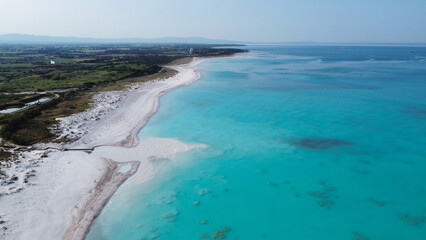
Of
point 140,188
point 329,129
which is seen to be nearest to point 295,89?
point 329,129

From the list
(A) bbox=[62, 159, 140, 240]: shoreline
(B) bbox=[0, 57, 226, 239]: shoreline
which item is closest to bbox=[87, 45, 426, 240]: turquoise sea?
(A) bbox=[62, 159, 140, 240]: shoreline

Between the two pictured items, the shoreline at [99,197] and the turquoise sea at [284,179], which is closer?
the shoreline at [99,197]

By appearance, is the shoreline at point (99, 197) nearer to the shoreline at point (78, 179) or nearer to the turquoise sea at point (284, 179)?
the shoreline at point (78, 179)

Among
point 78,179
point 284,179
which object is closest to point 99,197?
point 78,179

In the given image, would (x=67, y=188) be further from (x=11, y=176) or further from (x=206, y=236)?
(x=206, y=236)

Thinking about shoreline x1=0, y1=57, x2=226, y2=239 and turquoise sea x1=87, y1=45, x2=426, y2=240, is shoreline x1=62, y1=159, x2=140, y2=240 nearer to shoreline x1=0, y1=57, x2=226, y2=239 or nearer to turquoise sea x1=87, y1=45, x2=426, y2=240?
shoreline x1=0, y1=57, x2=226, y2=239

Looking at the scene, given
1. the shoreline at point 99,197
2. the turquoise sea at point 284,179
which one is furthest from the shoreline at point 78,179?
the turquoise sea at point 284,179

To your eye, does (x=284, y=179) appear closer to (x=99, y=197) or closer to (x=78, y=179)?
(x=99, y=197)
